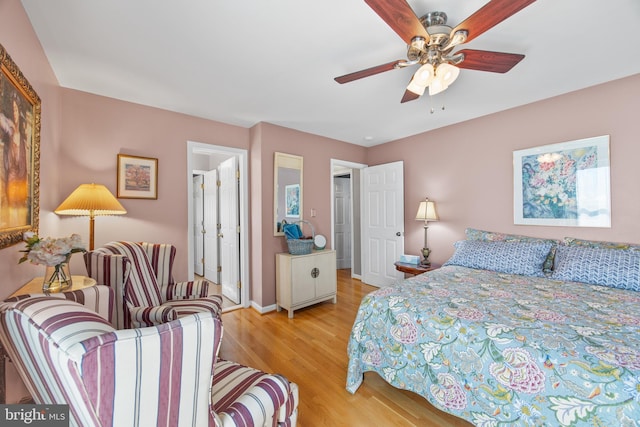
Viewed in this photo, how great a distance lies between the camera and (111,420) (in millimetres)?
617

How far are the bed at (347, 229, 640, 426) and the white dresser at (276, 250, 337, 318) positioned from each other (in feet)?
4.46

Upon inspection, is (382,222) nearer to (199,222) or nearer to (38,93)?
(199,222)

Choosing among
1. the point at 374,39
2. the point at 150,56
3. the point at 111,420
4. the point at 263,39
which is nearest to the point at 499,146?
the point at 374,39

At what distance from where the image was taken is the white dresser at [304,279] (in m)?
3.07

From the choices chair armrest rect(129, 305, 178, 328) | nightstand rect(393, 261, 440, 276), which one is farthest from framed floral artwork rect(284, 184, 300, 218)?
chair armrest rect(129, 305, 178, 328)

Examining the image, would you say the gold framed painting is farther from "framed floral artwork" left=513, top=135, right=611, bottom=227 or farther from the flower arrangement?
"framed floral artwork" left=513, top=135, right=611, bottom=227

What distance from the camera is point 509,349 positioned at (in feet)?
4.01

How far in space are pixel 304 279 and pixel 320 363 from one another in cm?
116

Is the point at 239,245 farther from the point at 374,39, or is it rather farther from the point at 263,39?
the point at 374,39

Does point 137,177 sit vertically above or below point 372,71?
below

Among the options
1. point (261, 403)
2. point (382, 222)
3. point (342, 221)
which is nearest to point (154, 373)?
point (261, 403)

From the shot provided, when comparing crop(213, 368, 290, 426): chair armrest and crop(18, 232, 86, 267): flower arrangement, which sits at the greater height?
crop(18, 232, 86, 267): flower arrangement

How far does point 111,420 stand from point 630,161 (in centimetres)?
373

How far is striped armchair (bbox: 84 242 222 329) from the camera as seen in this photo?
1.75 m
